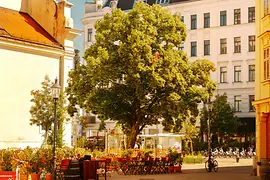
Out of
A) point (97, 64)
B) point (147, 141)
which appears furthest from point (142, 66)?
point (147, 141)

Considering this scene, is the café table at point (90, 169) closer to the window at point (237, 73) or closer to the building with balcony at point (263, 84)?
the building with balcony at point (263, 84)

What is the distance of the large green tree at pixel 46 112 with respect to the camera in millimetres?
30703

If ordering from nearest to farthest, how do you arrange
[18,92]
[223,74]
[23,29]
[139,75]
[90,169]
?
[90,169], [18,92], [23,29], [139,75], [223,74]

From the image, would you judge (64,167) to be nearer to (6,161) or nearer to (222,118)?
→ (6,161)

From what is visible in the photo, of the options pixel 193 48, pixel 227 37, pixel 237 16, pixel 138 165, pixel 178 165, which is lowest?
pixel 178 165

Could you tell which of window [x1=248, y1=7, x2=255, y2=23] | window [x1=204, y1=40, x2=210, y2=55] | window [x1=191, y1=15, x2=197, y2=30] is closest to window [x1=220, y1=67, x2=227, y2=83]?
window [x1=204, y1=40, x2=210, y2=55]

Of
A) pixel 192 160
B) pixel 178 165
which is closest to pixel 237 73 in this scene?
pixel 192 160

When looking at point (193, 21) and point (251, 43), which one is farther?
point (193, 21)

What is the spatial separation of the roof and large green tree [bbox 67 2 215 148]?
178 inches

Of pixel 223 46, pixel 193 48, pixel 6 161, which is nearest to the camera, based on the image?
pixel 6 161

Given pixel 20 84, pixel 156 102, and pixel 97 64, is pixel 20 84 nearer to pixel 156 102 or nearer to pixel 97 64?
pixel 97 64

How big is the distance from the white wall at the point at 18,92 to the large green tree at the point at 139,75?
18.3 feet

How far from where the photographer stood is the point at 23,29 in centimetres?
3400

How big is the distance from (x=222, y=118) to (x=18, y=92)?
30079 mm
